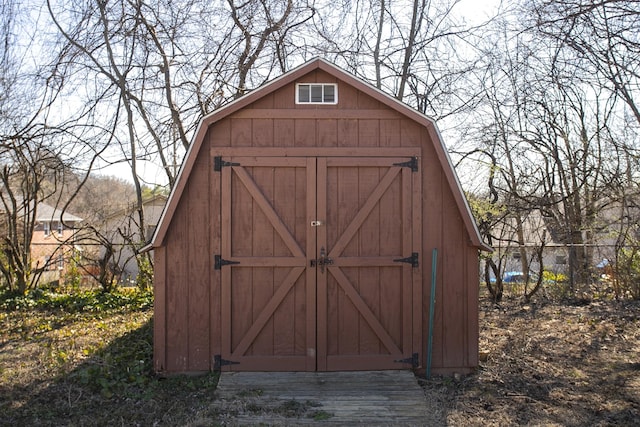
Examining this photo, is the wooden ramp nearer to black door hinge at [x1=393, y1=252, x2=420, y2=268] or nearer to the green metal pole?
the green metal pole

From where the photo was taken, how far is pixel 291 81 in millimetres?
5828

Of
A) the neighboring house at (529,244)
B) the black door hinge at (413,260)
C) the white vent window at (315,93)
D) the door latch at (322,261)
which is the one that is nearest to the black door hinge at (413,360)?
the black door hinge at (413,260)

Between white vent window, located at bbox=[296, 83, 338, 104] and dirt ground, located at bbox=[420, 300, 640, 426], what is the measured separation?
3.05 metres

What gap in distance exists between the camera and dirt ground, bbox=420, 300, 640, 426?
195 inches

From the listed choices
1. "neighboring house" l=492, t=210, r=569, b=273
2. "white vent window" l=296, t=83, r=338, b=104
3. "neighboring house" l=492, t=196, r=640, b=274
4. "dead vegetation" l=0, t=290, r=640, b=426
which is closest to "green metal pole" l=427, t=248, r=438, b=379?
"dead vegetation" l=0, t=290, r=640, b=426

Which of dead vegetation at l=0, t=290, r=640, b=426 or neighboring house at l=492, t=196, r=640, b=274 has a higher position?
neighboring house at l=492, t=196, r=640, b=274

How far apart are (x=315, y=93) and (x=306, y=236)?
4.85 feet

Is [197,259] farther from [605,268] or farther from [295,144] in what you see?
[605,268]

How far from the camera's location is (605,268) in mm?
10555

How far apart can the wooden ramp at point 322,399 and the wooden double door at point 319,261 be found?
0.18 m

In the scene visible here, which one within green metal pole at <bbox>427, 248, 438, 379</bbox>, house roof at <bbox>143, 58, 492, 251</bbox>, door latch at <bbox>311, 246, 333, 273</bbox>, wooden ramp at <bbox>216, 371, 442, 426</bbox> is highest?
house roof at <bbox>143, 58, 492, 251</bbox>

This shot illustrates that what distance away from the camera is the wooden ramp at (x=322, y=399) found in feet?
15.7

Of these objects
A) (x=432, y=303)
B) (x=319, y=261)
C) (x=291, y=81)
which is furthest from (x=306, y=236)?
(x=291, y=81)

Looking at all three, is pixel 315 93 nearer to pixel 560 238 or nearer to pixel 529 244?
pixel 529 244
